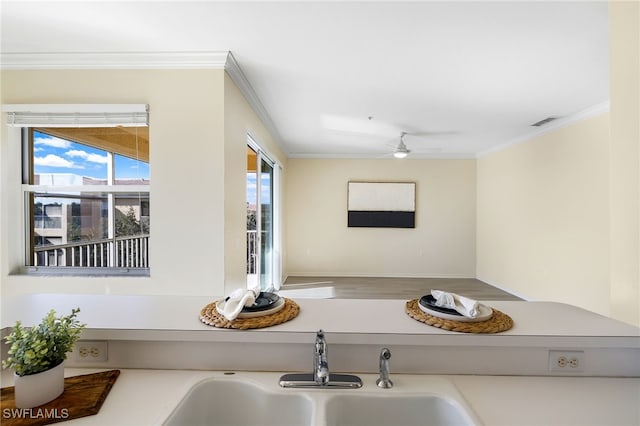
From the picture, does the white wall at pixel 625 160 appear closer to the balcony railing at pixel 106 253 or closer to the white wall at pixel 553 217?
the white wall at pixel 553 217

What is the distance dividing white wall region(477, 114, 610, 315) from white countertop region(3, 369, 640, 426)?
2973mm

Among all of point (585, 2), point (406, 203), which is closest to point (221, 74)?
point (585, 2)

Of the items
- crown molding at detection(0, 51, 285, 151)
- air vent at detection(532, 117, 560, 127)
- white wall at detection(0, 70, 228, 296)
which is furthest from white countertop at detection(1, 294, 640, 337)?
air vent at detection(532, 117, 560, 127)

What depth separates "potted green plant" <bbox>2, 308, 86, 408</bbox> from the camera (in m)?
0.76

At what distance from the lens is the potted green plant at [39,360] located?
2.51ft

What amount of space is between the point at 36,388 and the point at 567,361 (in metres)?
1.63

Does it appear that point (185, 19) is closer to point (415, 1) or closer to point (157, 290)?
point (415, 1)

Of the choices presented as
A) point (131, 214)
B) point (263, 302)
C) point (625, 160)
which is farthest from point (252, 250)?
point (625, 160)

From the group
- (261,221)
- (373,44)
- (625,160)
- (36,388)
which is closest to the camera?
(36,388)

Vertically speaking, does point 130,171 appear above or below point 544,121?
below

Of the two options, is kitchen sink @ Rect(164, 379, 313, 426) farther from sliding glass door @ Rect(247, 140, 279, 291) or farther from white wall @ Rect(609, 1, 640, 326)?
sliding glass door @ Rect(247, 140, 279, 291)

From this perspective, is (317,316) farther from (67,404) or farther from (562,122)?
(562,122)

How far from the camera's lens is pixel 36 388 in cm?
78

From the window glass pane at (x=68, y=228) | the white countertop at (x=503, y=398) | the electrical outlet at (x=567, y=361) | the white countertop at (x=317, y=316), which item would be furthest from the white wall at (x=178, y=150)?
the electrical outlet at (x=567, y=361)
